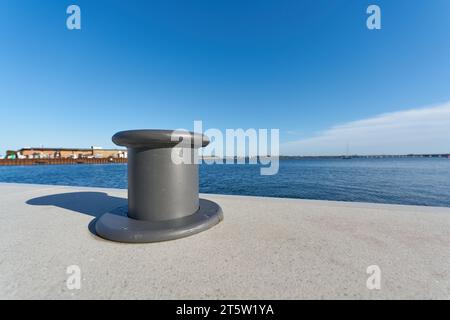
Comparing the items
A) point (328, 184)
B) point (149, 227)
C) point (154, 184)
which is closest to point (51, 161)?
point (328, 184)

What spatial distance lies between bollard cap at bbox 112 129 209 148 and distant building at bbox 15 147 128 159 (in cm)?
10571

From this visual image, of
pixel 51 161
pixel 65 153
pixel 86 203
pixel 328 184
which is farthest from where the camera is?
pixel 65 153

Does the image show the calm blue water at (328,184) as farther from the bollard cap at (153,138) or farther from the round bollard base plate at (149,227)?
the bollard cap at (153,138)

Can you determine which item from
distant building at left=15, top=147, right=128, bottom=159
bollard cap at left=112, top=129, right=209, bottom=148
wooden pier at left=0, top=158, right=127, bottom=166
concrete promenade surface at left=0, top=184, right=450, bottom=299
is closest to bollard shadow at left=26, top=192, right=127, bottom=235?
concrete promenade surface at left=0, top=184, right=450, bottom=299

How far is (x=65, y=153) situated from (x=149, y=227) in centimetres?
11359

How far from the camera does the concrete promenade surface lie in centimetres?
182

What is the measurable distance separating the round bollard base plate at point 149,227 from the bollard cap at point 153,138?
1.33 meters

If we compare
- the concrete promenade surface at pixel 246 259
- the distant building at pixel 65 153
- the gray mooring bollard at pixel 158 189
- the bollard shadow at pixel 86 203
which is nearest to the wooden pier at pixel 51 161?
the distant building at pixel 65 153

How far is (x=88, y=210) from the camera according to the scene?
455cm

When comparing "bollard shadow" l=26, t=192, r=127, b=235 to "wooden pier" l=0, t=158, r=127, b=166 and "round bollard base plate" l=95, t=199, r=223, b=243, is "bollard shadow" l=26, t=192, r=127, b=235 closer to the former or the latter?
"round bollard base plate" l=95, t=199, r=223, b=243

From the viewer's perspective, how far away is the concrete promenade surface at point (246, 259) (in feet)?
5.98

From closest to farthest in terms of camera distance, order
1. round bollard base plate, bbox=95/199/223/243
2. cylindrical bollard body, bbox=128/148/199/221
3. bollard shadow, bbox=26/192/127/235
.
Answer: round bollard base plate, bbox=95/199/223/243
cylindrical bollard body, bbox=128/148/199/221
bollard shadow, bbox=26/192/127/235

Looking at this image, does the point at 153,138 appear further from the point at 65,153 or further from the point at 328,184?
the point at 65,153

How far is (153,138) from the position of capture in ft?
10.00
